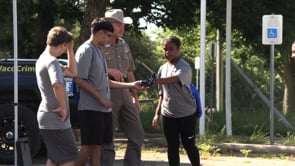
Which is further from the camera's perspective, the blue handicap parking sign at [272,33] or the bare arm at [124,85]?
the blue handicap parking sign at [272,33]

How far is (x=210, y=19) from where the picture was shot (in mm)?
15086

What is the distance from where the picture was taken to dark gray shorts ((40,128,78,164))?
5480 millimetres

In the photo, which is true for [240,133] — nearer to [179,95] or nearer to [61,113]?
[179,95]

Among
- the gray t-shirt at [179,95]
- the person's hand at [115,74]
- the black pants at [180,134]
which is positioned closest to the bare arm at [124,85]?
the person's hand at [115,74]

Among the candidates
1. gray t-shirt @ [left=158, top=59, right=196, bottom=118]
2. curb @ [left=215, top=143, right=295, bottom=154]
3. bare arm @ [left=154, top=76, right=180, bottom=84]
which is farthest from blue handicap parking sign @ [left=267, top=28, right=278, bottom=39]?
bare arm @ [left=154, top=76, right=180, bottom=84]

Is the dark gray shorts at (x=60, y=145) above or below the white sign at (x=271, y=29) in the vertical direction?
below

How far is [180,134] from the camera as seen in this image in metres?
6.93

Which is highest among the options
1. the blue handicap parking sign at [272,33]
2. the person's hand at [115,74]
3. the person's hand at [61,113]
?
the blue handicap parking sign at [272,33]

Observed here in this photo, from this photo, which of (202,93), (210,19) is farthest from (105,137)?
(210,19)

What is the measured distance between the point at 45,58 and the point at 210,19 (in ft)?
33.0

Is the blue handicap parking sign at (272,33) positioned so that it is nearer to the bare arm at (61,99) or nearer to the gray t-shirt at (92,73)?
the gray t-shirt at (92,73)

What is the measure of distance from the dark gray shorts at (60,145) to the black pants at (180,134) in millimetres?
1591

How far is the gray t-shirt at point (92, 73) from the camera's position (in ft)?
18.7

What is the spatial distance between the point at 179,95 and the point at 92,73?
1363 millimetres
